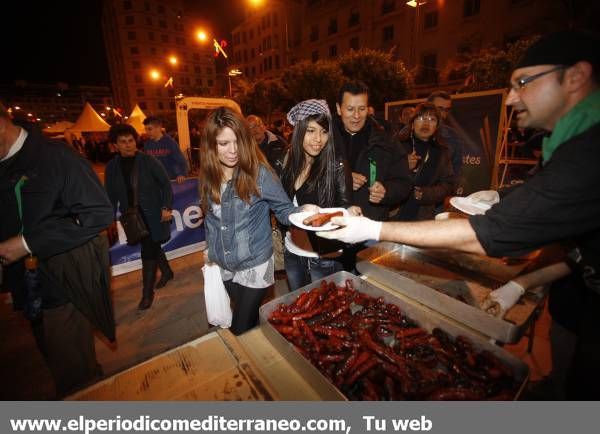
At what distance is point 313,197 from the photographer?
10.1ft

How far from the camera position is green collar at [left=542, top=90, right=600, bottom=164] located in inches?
51.8

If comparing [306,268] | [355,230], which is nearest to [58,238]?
[306,268]

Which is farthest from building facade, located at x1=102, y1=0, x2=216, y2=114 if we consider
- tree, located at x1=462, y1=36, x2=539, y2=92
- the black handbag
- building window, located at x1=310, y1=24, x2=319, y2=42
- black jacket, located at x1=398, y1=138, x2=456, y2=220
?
black jacket, located at x1=398, y1=138, x2=456, y2=220

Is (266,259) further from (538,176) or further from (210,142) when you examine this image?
(538,176)

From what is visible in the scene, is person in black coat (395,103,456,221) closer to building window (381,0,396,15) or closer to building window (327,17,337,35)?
building window (381,0,396,15)

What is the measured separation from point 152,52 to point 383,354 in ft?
263

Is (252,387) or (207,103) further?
(207,103)

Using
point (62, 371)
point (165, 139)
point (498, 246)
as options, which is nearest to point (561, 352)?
point (498, 246)

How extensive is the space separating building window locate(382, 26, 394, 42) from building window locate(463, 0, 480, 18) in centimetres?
778

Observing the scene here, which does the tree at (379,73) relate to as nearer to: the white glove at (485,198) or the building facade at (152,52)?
the white glove at (485,198)

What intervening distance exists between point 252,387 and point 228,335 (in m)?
0.45

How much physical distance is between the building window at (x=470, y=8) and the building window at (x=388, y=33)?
7776 mm

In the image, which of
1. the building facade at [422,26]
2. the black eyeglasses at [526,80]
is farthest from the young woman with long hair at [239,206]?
the building facade at [422,26]

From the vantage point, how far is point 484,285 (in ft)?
7.32
